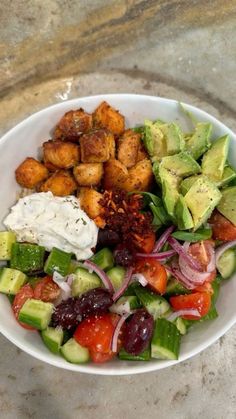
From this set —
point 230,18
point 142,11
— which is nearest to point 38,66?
point 142,11

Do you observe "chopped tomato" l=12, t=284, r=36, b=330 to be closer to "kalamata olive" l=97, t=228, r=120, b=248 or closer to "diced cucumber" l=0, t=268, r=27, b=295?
"diced cucumber" l=0, t=268, r=27, b=295

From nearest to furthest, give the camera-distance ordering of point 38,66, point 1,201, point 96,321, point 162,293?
point 96,321, point 162,293, point 1,201, point 38,66

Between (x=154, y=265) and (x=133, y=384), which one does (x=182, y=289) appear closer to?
(x=154, y=265)

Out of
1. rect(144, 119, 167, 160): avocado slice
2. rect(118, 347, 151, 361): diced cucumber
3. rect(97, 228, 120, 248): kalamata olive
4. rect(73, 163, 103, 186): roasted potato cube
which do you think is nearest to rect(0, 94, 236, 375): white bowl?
rect(118, 347, 151, 361): diced cucumber

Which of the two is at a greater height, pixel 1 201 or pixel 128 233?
pixel 1 201

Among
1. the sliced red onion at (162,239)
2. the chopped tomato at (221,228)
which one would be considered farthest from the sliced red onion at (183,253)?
the chopped tomato at (221,228)

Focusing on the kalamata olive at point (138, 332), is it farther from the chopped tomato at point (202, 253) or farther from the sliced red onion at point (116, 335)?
the chopped tomato at point (202, 253)
